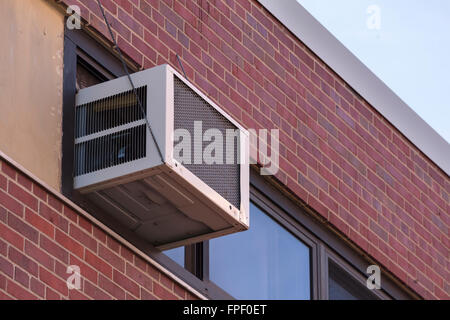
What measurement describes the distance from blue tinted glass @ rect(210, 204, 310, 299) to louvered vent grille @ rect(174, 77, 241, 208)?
1.11 meters

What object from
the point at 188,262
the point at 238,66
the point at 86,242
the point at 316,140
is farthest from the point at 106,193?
the point at 316,140

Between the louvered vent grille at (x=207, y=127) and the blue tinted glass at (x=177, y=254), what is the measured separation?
74cm

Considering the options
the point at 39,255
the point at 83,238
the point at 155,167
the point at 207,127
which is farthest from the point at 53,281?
the point at 207,127

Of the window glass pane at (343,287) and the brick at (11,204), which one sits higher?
the window glass pane at (343,287)

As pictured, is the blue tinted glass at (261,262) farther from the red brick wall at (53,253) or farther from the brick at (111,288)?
the brick at (111,288)

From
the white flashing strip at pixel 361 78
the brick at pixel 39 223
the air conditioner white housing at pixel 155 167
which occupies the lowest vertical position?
the brick at pixel 39 223

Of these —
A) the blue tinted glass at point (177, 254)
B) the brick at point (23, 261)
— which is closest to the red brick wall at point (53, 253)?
the brick at point (23, 261)

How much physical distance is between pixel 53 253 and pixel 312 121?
356cm

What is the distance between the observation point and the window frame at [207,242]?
27.6 feet

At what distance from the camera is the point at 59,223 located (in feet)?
25.8

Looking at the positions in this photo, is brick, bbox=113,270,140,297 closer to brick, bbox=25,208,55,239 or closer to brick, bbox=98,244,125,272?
brick, bbox=98,244,125,272

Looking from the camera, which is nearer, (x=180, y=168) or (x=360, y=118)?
(x=180, y=168)

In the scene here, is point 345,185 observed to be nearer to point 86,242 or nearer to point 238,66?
point 238,66

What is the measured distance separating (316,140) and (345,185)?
444mm
